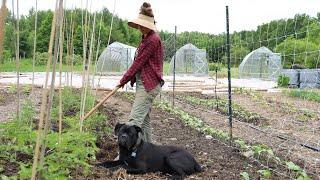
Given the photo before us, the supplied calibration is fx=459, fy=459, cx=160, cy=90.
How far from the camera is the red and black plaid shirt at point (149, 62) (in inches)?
191

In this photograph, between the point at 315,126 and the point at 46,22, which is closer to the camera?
the point at 315,126

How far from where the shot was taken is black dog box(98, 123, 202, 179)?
439 centimetres

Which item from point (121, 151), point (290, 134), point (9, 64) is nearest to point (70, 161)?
point (121, 151)

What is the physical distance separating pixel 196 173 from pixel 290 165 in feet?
2.96

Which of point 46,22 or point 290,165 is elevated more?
point 46,22

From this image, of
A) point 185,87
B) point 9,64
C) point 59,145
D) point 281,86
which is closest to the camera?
point 59,145

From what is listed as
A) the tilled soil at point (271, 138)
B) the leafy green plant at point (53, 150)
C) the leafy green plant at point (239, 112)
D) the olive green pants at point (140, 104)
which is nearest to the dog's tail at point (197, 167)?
the olive green pants at point (140, 104)

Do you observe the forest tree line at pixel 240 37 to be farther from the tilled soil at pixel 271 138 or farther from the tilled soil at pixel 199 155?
the tilled soil at pixel 199 155

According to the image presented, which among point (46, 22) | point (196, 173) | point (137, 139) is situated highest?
point (46, 22)

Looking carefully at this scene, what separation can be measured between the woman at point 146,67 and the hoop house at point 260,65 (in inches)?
954

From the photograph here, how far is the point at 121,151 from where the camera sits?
4.51 m

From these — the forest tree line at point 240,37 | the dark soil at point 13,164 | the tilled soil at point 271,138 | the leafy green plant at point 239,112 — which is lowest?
the tilled soil at point 271,138

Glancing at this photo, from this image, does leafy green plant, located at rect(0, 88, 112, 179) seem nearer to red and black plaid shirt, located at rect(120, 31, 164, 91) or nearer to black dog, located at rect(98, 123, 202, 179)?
black dog, located at rect(98, 123, 202, 179)

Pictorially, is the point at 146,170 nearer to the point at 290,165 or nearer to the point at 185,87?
the point at 290,165
